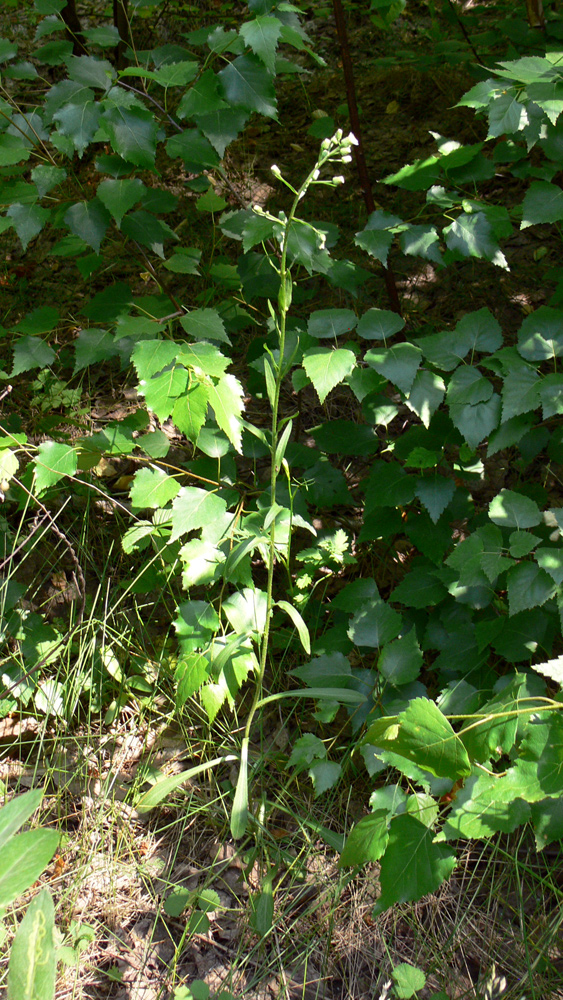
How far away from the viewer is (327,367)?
59.6 inches

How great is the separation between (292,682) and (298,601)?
0.88ft

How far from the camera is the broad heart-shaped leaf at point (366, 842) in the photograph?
125 cm

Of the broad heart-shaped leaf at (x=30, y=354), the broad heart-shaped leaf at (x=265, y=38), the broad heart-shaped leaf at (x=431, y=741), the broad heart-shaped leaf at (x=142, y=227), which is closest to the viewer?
the broad heart-shaped leaf at (x=431, y=741)

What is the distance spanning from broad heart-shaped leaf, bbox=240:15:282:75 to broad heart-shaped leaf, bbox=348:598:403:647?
52.1 inches

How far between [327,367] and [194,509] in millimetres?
461

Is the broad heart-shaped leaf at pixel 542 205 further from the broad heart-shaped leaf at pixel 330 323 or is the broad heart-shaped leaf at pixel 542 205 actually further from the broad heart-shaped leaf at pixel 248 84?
the broad heart-shaped leaf at pixel 248 84

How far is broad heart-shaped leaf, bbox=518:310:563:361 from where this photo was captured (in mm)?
1520

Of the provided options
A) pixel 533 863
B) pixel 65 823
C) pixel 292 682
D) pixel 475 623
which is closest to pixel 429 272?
pixel 475 623

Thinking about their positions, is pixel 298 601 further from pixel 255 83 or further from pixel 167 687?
pixel 255 83

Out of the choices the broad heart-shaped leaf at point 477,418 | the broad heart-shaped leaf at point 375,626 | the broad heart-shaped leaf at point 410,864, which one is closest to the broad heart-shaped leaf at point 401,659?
the broad heart-shaped leaf at point 375,626

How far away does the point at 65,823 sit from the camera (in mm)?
1688

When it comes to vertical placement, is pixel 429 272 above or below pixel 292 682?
above

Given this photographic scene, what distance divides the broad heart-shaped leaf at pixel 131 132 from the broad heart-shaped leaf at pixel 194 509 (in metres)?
0.80

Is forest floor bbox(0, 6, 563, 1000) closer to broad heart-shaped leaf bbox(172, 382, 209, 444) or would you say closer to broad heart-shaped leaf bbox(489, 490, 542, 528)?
broad heart-shaped leaf bbox(489, 490, 542, 528)
